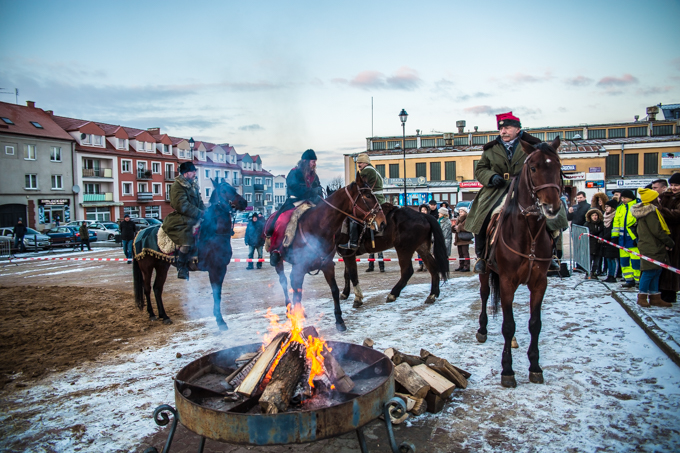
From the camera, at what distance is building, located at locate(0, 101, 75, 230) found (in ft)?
113

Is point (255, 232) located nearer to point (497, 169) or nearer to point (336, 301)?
point (336, 301)

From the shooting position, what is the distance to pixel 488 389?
165 inches

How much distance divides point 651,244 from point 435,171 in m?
38.8

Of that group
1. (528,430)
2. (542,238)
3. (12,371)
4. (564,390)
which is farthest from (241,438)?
(12,371)

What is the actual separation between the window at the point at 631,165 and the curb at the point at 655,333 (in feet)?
142

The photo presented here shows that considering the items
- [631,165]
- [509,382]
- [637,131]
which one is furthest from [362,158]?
[637,131]

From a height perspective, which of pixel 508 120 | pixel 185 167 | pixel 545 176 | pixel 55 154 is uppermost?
pixel 55 154

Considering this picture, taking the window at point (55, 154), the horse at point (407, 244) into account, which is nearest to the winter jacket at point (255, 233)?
the horse at point (407, 244)

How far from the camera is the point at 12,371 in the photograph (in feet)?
16.6

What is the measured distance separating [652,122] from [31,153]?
6611 centimetres

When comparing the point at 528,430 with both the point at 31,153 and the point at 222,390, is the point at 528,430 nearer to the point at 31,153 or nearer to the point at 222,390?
the point at 222,390

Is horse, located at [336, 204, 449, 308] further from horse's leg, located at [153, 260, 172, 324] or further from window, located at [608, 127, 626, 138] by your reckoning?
window, located at [608, 127, 626, 138]

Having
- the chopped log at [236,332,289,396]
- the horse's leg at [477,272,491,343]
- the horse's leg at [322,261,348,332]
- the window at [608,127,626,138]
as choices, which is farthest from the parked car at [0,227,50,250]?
the window at [608,127,626,138]

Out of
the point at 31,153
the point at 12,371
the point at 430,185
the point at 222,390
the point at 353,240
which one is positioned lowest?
the point at 12,371
